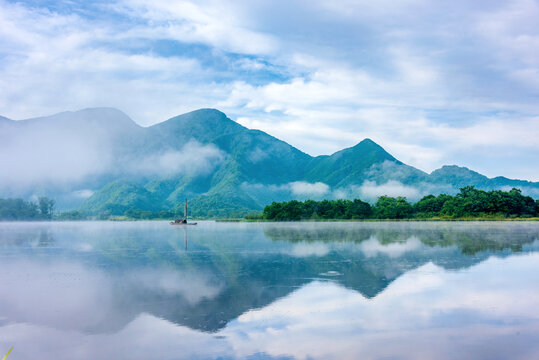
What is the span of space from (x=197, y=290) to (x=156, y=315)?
336cm

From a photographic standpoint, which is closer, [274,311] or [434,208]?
[274,311]

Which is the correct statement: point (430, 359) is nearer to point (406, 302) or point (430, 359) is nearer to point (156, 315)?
point (406, 302)

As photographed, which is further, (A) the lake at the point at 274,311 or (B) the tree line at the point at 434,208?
(B) the tree line at the point at 434,208

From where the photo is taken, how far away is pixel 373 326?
1080 cm

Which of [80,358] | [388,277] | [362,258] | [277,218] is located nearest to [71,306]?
[80,358]

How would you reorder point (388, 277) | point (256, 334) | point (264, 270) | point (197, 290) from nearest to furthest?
1. point (256, 334)
2. point (197, 290)
3. point (388, 277)
4. point (264, 270)

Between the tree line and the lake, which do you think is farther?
the tree line

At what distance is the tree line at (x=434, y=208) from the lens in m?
118

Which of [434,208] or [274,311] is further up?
[434,208]

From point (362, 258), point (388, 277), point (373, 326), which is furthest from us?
point (362, 258)

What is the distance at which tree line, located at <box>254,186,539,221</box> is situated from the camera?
118125 mm

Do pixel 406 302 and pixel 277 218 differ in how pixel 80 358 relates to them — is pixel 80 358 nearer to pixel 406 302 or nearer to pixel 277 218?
pixel 406 302

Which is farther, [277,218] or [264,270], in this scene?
[277,218]

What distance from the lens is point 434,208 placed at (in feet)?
453
